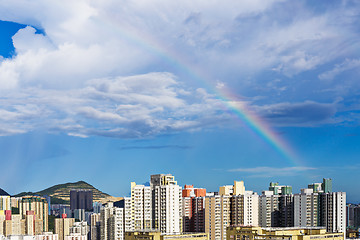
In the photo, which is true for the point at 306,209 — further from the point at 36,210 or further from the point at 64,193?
the point at 64,193

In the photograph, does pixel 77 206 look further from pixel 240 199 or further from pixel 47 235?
pixel 240 199

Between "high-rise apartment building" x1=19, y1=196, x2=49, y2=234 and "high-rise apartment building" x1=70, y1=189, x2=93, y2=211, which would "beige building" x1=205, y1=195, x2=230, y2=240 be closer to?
"high-rise apartment building" x1=19, y1=196, x2=49, y2=234

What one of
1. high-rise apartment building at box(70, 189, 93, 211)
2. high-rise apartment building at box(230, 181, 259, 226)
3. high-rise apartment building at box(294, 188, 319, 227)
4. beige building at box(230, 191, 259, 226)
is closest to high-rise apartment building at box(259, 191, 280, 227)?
high-rise apartment building at box(230, 181, 259, 226)


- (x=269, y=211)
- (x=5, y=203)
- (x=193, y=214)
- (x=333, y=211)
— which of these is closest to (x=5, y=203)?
(x=5, y=203)

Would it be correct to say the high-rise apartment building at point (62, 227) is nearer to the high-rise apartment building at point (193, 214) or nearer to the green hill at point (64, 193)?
the high-rise apartment building at point (193, 214)

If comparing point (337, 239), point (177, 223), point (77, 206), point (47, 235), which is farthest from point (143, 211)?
point (77, 206)
